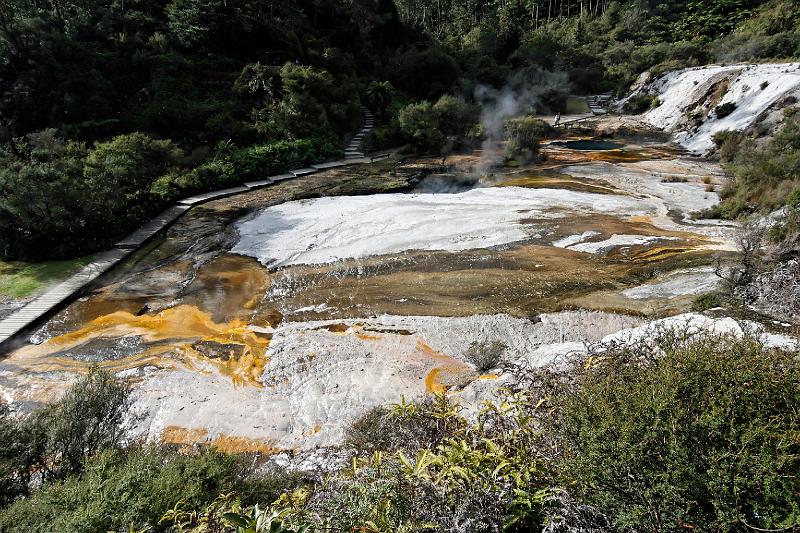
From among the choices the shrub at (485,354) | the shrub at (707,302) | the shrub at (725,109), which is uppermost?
the shrub at (725,109)

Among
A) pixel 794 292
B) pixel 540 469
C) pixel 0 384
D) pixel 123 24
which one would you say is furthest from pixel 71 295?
pixel 123 24

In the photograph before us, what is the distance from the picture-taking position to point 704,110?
69.9 ft

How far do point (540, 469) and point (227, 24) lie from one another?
2769cm

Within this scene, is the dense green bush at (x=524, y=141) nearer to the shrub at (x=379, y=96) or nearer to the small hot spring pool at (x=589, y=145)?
the small hot spring pool at (x=589, y=145)

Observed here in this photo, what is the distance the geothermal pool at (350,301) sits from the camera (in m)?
5.92

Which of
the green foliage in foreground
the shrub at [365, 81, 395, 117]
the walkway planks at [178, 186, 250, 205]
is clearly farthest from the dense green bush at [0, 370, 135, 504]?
the shrub at [365, 81, 395, 117]

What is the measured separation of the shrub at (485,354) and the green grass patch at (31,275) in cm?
879

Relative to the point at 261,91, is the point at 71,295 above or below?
below

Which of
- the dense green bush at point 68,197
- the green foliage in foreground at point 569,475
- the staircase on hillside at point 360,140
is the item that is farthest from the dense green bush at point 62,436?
the staircase on hillside at point 360,140

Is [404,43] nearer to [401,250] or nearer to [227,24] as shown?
[227,24]

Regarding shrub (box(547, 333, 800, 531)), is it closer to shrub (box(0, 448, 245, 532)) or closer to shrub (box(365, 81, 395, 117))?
shrub (box(0, 448, 245, 532))

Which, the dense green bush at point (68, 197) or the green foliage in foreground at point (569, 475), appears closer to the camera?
the green foliage in foreground at point (569, 475)

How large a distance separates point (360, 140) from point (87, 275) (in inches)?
565

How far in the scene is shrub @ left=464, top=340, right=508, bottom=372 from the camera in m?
6.18
